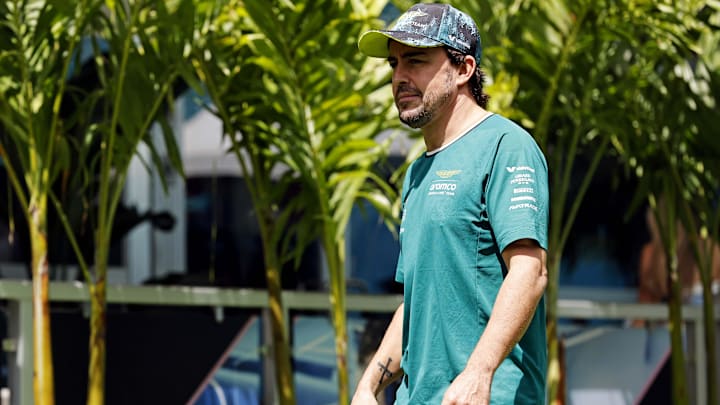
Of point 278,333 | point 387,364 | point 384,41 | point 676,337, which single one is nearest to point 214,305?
point 278,333

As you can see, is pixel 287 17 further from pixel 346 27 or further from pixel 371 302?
pixel 371 302

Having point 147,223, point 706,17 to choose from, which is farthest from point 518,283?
point 147,223

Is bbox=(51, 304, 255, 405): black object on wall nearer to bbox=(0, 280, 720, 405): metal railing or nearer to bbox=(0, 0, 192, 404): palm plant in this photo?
bbox=(0, 280, 720, 405): metal railing

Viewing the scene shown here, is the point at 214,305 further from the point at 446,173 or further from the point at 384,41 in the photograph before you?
the point at 446,173

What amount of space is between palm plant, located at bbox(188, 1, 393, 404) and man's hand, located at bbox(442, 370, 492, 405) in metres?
3.35

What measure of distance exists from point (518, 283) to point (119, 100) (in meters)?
3.21

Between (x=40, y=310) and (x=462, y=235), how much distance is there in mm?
2957

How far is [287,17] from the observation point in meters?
5.80

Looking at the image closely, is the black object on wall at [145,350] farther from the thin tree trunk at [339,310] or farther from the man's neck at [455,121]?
the man's neck at [455,121]

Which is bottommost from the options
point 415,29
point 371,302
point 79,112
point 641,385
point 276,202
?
point 641,385

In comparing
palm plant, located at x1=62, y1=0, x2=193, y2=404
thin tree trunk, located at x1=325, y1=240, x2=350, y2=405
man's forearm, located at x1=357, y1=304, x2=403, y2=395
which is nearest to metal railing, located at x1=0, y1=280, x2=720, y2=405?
palm plant, located at x1=62, y1=0, x2=193, y2=404

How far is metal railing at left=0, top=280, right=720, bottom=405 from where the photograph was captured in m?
5.77

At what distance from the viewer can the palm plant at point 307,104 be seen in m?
5.89

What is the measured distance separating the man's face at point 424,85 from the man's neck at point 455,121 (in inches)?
0.9
